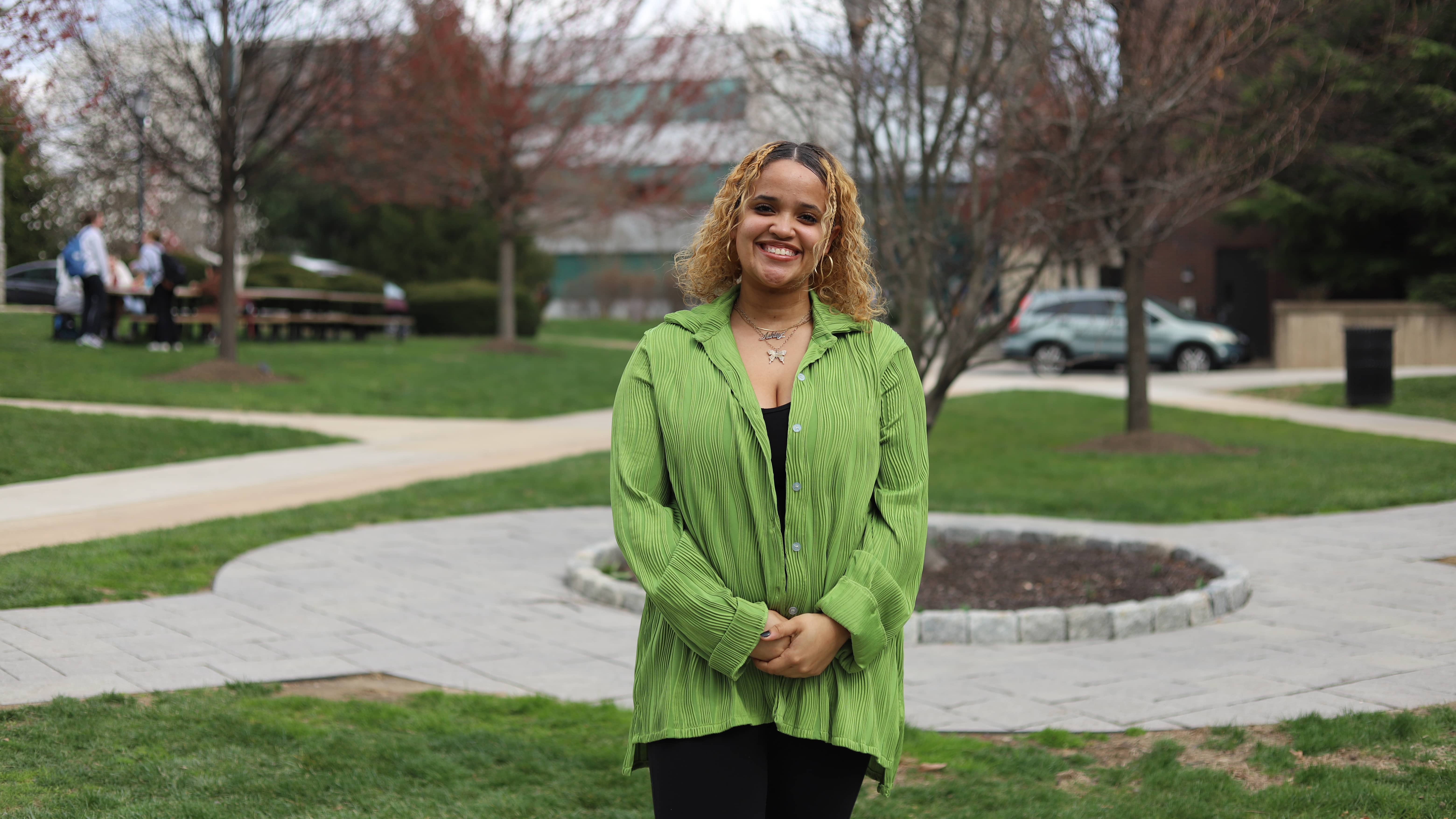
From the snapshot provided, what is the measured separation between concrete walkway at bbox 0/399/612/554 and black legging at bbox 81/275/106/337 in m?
5.46

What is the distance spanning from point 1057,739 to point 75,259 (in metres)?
17.7

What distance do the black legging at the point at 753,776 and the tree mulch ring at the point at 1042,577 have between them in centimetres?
413

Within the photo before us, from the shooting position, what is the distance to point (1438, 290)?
72.8 feet

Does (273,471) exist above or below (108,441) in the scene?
below

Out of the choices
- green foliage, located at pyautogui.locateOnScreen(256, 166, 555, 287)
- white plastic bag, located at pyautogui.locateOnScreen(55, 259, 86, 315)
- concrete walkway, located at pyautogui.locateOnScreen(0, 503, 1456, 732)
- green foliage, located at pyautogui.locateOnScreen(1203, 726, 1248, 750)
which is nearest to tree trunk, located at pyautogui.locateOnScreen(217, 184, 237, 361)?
white plastic bag, located at pyautogui.locateOnScreen(55, 259, 86, 315)

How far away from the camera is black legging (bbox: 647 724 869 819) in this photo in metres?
2.55

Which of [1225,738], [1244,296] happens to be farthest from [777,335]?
[1244,296]

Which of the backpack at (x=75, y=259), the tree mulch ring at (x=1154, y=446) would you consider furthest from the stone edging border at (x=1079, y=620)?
the backpack at (x=75, y=259)

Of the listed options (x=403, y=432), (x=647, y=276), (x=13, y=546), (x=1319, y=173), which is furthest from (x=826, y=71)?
(x=647, y=276)

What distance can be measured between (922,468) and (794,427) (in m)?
0.34

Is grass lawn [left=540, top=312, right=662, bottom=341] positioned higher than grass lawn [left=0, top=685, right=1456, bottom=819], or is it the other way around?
grass lawn [left=540, top=312, right=662, bottom=341]

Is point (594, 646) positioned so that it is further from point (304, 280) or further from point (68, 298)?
point (304, 280)

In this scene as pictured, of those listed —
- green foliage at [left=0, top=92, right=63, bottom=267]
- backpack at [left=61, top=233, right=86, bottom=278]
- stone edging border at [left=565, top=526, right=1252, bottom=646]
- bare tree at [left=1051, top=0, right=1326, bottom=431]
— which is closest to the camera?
stone edging border at [left=565, top=526, right=1252, bottom=646]

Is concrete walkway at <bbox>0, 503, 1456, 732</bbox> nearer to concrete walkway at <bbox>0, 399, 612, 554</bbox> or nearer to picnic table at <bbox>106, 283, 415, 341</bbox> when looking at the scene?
concrete walkway at <bbox>0, 399, 612, 554</bbox>
